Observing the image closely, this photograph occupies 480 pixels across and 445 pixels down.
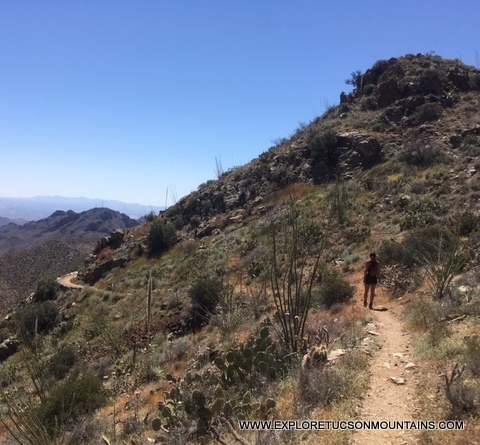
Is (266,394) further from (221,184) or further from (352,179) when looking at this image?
(221,184)

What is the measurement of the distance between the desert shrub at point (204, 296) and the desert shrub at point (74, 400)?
6.42m

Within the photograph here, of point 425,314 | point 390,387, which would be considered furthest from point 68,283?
point 390,387

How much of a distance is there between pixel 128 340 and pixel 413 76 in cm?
3743

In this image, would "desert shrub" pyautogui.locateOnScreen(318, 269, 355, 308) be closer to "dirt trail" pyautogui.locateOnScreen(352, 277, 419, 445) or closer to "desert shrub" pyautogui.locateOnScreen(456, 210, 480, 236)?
"dirt trail" pyautogui.locateOnScreen(352, 277, 419, 445)

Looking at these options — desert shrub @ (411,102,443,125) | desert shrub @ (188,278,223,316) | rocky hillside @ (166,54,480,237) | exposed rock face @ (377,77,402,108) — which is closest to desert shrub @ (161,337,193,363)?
desert shrub @ (188,278,223,316)

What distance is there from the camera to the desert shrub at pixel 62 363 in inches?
611

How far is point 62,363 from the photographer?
53.4 ft

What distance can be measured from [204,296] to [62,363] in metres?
6.48

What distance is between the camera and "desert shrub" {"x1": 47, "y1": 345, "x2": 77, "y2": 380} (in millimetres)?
15516

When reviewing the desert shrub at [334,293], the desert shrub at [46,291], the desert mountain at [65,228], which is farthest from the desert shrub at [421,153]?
the desert mountain at [65,228]

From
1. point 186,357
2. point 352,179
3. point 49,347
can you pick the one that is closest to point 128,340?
point 186,357

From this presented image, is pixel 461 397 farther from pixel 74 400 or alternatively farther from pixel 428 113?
pixel 428 113

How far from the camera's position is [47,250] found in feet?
261

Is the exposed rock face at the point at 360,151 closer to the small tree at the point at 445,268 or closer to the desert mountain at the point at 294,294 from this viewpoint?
the desert mountain at the point at 294,294
